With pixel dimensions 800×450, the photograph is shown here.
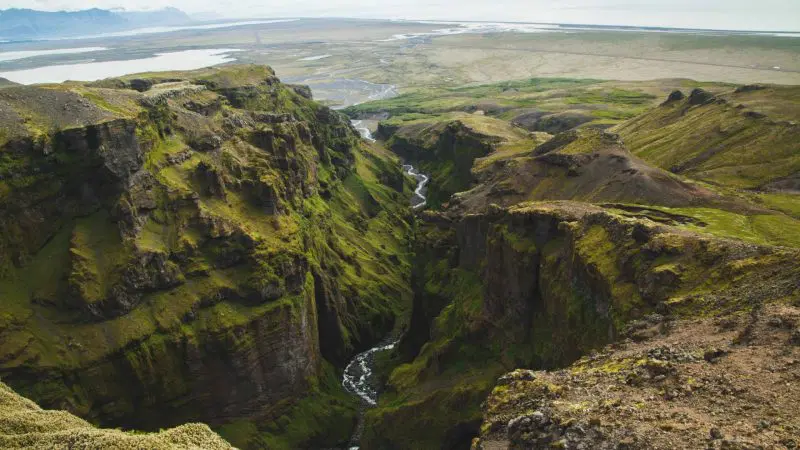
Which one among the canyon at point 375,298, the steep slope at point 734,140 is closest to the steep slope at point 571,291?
the canyon at point 375,298

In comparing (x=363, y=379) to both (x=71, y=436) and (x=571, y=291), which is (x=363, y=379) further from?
(x=71, y=436)

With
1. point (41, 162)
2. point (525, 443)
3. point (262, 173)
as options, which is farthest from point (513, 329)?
point (41, 162)

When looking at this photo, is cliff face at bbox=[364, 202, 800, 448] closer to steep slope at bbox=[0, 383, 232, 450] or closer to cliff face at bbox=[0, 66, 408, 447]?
cliff face at bbox=[0, 66, 408, 447]

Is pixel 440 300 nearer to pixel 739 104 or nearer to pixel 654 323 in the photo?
pixel 654 323

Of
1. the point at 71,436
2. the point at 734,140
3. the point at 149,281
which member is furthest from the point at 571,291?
the point at 734,140

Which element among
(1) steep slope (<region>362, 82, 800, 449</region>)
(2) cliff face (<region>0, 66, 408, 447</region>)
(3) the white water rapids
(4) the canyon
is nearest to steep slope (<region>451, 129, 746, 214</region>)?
(1) steep slope (<region>362, 82, 800, 449</region>)

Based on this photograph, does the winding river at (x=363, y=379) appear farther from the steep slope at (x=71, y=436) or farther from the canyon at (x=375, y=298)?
the steep slope at (x=71, y=436)
